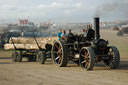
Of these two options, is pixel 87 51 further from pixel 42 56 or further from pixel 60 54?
pixel 42 56

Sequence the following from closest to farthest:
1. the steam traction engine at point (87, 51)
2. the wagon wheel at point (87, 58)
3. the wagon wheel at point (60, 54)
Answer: the wagon wheel at point (87, 58) → the steam traction engine at point (87, 51) → the wagon wheel at point (60, 54)

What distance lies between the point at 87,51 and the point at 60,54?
6.41 ft

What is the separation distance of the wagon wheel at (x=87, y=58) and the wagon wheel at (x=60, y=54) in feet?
3.14

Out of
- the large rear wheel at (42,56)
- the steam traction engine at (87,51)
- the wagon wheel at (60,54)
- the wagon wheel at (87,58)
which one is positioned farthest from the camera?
the large rear wheel at (42,56)

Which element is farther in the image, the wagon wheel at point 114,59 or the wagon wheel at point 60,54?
the wagon wheel at point 60,54

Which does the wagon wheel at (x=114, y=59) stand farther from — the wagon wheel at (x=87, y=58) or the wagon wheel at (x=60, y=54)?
the wagon wheel at (x=60, y=54)

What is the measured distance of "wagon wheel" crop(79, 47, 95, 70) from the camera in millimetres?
11250

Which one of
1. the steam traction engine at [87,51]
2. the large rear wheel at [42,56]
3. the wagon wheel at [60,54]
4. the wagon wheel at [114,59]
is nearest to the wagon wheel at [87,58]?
the steam traction engine at [87,51]

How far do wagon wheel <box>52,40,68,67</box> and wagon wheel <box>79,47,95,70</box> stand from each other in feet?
3.14

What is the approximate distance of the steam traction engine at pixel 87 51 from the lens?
38.7ft

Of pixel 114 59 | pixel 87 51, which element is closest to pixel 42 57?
pixel 87 51

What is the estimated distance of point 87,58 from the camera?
1173 cm

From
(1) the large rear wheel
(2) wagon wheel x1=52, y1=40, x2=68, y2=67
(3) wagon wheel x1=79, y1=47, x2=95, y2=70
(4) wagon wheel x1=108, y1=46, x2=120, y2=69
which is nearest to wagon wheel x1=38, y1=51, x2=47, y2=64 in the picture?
(1) the large rear wheel

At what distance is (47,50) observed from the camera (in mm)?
15203
